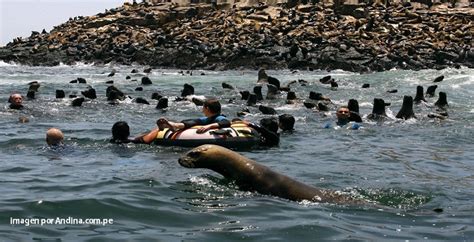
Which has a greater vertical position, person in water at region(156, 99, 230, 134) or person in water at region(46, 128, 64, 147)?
person in water at region(156, 99, 230, 134)

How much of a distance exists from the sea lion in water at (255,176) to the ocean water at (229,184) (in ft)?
0.50

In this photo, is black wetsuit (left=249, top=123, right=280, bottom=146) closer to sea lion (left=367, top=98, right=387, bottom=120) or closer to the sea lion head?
the sea lion head

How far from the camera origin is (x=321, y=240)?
743cm

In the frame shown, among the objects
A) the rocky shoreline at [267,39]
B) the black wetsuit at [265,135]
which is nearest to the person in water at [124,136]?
the black wetsuit at [265,135]

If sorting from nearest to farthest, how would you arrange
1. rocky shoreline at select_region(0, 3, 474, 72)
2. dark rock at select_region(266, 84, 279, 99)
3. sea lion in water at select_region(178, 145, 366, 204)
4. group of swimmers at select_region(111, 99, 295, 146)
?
sea lion in water at select_region(178, 145, 366, 204), group of swimmers at select_region(111, 99, 295, 146), dark rock at select_region(266, 84, 279, 99), rocky shoreline at select_region(0, 3, 474, 72)

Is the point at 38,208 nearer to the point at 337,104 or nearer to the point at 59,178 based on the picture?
the point at 59,178

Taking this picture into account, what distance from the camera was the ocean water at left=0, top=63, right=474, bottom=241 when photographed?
779 cm

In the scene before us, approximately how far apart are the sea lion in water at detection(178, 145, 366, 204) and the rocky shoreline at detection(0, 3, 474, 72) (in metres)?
33.8

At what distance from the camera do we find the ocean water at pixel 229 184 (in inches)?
307

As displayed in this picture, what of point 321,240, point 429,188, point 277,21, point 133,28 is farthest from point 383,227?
point 133,28

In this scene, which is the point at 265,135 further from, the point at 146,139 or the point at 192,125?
the point at 146,139

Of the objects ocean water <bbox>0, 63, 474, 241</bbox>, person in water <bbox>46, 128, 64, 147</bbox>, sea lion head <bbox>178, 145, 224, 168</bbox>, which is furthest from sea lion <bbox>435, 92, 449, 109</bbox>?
sea lion head <bbox>178, 145, 224, 168</bbox>

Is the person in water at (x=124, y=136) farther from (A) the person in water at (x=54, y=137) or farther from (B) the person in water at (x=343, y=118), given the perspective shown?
(B) the person in water at (x=343, y=118)

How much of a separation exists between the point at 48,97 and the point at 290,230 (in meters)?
19.7
